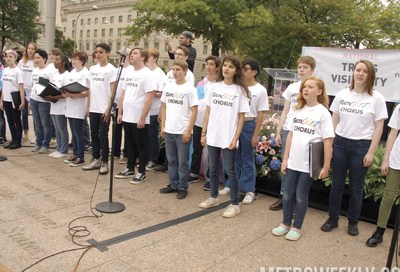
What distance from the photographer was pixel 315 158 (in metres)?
3.68

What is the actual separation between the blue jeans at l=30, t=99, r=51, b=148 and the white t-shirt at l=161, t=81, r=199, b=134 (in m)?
3.19

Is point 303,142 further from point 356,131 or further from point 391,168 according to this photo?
point 391,168

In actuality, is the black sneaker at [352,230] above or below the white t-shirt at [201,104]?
below

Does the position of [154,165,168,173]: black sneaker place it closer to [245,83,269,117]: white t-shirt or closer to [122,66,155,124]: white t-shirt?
[122,66,155,124]: white t-shirt

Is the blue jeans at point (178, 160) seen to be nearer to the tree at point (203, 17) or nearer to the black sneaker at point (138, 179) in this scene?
the black sneaker at point (138, 179)

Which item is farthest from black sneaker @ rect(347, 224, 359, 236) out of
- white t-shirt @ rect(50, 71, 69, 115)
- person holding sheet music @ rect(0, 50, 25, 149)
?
person holding sheet music @ rect(0, 50, 25, 149)

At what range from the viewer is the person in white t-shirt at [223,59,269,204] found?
190 inches

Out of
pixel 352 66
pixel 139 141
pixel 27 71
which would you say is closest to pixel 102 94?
pixel 139 141

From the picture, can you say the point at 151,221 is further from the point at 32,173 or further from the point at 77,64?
the point at 77,64

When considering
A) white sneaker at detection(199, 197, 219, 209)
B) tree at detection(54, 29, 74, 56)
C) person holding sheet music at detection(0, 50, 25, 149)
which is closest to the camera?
white sneaker at detection(199, 197, 219, 209)

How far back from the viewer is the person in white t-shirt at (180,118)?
4840 millimetres

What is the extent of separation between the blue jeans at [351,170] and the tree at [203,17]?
21.0 meters

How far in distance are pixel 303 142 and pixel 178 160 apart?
1.92m

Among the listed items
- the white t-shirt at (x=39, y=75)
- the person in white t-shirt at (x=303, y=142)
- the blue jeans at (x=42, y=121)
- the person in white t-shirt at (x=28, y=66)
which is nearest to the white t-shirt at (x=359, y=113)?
the person in white t-shirt at (x=303, y=142)
